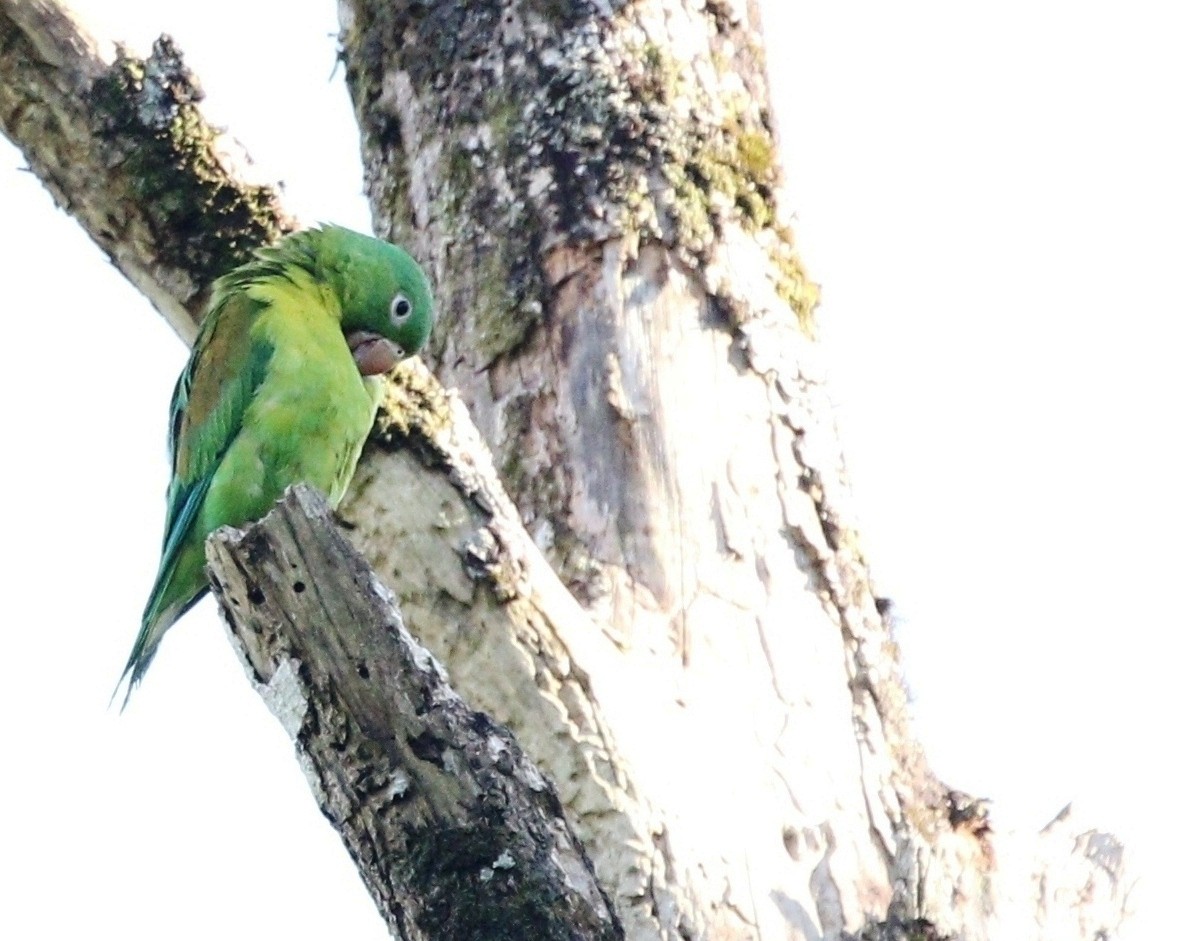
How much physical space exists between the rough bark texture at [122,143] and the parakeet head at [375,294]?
0.45 meters

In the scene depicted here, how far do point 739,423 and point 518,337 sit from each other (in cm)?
83

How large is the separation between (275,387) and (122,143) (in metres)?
0.91

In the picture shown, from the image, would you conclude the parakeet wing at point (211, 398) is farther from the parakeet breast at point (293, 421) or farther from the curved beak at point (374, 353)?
the curved beak at point (374, 353)

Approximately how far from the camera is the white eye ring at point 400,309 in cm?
591

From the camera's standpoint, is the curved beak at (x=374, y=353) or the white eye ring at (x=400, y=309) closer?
the curved beak at (x=374, y=353)

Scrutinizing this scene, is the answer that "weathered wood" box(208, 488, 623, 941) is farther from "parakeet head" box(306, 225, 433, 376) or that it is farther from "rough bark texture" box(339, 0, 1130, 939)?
"parakeet head" box(306, 225, 433, 376)

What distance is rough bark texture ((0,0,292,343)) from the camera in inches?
213

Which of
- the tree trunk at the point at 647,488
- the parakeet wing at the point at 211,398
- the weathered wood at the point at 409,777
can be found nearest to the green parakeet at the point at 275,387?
the parakeet wing at the point at 211,398

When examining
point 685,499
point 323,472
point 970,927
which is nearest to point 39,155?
point 323,472

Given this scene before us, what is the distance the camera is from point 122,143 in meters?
5.44

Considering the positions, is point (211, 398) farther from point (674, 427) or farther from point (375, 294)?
point (674, 427)

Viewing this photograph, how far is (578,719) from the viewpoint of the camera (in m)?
5.08

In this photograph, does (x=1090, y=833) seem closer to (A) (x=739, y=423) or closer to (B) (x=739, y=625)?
(B) (x=739, y=625)

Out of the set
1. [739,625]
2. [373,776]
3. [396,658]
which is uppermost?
[739,625]
